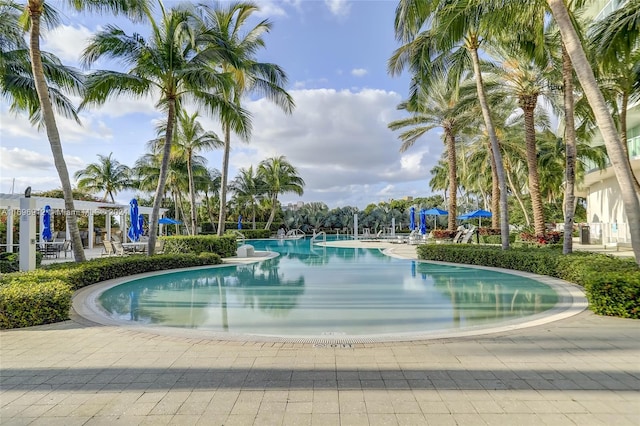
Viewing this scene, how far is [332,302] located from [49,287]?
16.7 ft

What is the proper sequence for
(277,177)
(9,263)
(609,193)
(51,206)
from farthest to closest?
(277,177), (609,193), (51,206), (9,263)

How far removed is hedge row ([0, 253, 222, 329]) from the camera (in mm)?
5273

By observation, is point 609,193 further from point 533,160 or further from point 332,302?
point 332,302

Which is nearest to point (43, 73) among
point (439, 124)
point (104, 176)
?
point (439, 124)

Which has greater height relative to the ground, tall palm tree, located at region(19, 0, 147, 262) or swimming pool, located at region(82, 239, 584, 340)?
tall palm tree, located at region(19, 0, 147, 262)

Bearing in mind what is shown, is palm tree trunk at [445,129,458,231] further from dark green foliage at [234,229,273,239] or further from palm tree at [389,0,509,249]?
dark green foliage at [234,229,273,239]

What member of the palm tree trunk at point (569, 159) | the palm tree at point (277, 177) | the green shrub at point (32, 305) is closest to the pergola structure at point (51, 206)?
the green shrub at point (32, 305)

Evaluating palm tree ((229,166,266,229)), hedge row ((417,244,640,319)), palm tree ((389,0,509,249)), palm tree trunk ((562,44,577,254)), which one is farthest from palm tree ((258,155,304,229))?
palm tree trunk ((562,44,577,254))

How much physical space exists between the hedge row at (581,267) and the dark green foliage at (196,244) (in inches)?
340

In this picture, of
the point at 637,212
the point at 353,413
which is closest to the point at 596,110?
the point at 637,212

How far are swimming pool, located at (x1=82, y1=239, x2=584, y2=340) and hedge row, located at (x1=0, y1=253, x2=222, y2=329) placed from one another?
0.68m

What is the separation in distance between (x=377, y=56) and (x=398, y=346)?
13954 millimetres

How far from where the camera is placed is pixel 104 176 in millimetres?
32656

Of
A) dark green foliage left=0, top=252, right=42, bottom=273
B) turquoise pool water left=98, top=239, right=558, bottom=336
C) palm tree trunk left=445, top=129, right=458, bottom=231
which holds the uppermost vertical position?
palm tree trunk left=445, top=129, right=458, bottom=231
